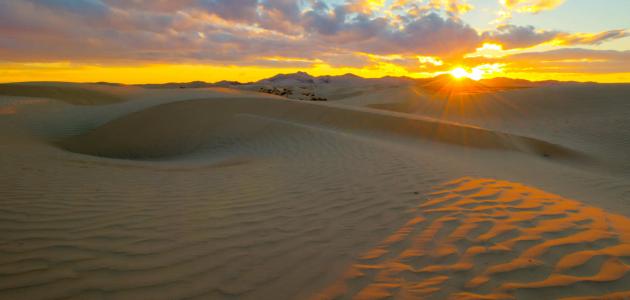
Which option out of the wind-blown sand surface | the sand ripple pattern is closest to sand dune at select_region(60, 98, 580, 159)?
the wind-blown sand surface

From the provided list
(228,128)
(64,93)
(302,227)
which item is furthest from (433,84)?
(302,227)

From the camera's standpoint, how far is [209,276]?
271 centimetres

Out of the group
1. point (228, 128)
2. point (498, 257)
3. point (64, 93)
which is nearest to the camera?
point (498, 257)

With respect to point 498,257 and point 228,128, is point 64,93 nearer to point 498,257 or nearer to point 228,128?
point 228,128

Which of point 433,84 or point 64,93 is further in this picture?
point 433,84

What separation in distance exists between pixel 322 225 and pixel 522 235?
2102 mm

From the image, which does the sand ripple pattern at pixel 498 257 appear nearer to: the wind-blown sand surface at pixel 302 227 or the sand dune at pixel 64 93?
the wind-blown sand surface at pixel 302 227

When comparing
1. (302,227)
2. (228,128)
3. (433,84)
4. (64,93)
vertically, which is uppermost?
(433,84)

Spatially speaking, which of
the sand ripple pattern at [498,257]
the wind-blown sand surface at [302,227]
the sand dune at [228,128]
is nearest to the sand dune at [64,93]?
the sand dune at [228,128]

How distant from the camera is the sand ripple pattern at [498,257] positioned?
257cm

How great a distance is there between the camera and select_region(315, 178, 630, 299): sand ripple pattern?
2.57 m

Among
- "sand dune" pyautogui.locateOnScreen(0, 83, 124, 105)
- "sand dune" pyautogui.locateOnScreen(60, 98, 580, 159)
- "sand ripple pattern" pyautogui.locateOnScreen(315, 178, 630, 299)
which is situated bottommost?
"sand ripple pattern" pyautogui.locateOnScreen(315, 178, 630, 299)

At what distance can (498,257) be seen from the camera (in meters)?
3.04

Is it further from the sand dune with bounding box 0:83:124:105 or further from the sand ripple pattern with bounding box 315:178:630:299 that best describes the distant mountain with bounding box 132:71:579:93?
the sand ripple pattern with bounding box 315:178:630:299
